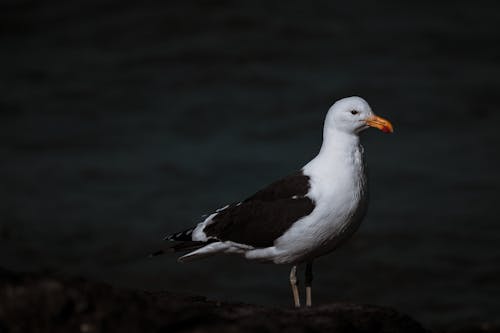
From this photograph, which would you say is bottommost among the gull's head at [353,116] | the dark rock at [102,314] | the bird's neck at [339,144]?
the dark rock at [102,314]

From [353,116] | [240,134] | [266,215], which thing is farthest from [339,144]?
[240,134]

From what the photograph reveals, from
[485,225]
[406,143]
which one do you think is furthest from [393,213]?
[406,143]

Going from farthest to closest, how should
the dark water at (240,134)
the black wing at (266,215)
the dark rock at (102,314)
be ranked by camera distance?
the dark water at (240,134)
the black wing at (266,215)
the dark rock at (102,314)

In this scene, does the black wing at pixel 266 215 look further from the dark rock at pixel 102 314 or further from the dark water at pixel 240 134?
the dark water at pixel 240 134

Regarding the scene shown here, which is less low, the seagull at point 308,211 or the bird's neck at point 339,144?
the bird's neck at point 339,144

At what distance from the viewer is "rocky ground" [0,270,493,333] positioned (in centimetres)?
481

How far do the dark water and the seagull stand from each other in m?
3.78

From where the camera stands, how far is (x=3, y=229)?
44.1ft

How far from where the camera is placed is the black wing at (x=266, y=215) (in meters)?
7.21

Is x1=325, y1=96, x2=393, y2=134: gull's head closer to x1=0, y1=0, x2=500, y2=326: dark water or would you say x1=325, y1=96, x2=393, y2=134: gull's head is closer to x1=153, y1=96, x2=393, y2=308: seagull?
x1=153, y1=96, x2=393, y2=308: seagull

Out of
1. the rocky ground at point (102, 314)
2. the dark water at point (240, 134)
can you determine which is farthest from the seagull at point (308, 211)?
the dark water at point (240, 134)

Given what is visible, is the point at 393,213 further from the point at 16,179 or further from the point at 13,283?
the point at 13,283

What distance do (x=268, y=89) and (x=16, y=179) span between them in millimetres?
5482

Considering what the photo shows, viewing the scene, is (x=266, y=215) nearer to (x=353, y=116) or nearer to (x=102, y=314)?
(x=353, y=116)
